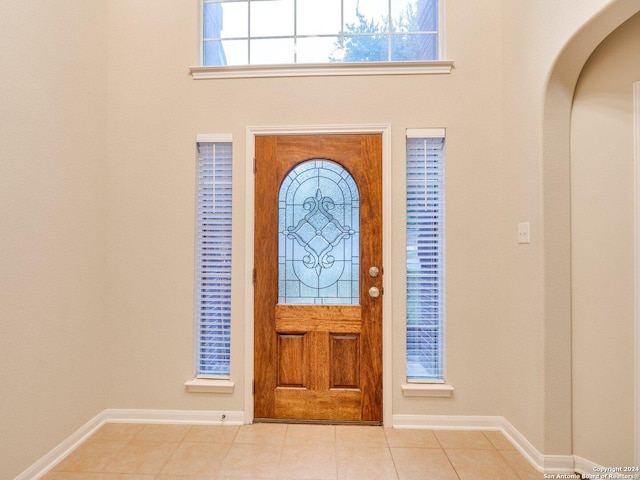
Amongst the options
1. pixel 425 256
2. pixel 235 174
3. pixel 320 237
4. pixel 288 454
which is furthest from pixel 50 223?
pixel 425 256

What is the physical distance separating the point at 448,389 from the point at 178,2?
317 centimetres

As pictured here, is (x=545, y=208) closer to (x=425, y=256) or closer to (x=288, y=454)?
(x=425, y=256)

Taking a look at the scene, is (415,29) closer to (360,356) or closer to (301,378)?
(360,356)

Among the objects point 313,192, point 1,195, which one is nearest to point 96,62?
point 1,195

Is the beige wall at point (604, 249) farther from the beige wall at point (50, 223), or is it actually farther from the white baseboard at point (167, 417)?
the beige wall at point (50, 223)

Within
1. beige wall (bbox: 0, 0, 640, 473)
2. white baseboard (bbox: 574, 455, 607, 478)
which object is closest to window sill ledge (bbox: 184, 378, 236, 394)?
beige wall (bbox: 0, 0, 640, 473)

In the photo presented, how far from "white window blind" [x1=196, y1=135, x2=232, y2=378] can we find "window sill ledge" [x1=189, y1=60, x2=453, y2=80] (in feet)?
1.54

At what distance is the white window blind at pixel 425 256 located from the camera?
238 cm

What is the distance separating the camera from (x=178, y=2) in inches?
96.5

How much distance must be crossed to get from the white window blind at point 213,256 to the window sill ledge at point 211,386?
0.22 ft

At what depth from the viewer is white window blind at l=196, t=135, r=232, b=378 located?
8.00 feet

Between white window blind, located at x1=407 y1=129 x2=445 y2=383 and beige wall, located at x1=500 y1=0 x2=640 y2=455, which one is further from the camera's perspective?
white window blind, located at x1=407 y1=129 x2=445 y2=383

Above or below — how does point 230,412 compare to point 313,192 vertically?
below

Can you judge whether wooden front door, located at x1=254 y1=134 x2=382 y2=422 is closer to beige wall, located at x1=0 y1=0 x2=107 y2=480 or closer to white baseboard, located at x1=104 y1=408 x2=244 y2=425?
white baseboard, located at x1=104 y1=408 x2=244 y2=425
